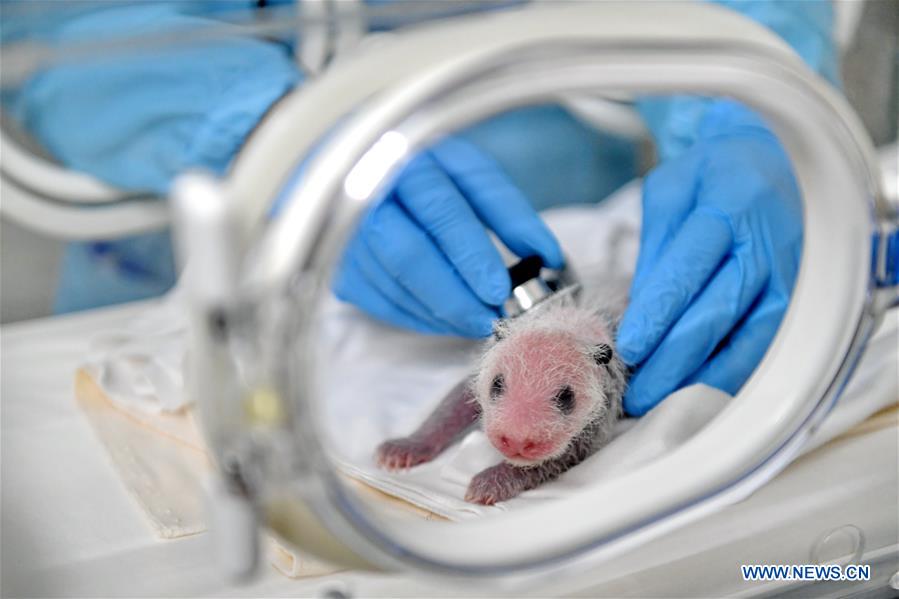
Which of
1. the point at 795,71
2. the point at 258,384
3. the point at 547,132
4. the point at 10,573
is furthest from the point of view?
the point at 547,132

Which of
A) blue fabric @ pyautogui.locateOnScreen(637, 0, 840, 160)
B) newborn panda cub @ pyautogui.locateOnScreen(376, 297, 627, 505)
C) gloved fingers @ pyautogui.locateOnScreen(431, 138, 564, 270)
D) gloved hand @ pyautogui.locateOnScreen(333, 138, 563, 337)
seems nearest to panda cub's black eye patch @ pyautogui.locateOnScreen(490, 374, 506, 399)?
newborn panda cub @ pyautogui.locateOnScreen(376, 297, 627, 505)

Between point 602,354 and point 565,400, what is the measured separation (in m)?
0.07

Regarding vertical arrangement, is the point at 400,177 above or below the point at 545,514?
above

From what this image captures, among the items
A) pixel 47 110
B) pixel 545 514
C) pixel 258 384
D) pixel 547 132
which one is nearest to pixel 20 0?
pixel 47 110

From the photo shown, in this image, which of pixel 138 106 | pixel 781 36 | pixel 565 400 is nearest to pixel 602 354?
pixel 565 400

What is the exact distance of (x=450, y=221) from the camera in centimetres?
118

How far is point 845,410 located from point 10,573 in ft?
2.93

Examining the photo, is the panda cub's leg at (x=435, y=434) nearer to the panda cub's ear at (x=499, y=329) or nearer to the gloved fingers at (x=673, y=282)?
the panda cub's ear at (x=499, y=329)

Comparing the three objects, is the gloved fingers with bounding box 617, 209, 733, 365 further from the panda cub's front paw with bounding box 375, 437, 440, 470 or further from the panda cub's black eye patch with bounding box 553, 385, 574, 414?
the panda cub's front paw with bounding box 375, 437, 440, 470

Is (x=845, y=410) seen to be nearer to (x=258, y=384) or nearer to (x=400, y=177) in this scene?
(x=400, y=177)

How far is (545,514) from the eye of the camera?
81cm

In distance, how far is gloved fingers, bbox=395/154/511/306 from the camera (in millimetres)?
1136

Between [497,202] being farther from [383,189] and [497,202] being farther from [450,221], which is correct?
[383,189]

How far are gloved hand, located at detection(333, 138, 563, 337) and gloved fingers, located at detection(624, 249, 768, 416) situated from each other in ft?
0.57
